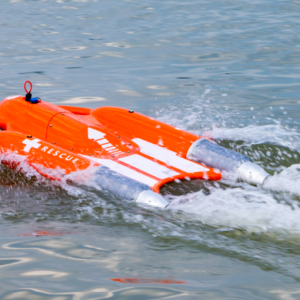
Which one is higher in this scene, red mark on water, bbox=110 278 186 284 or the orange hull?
the orange hull

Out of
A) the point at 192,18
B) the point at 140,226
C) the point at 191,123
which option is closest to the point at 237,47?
the point at 192,18

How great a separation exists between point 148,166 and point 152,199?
0.70 m

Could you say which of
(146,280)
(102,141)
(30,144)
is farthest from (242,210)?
(30,144)

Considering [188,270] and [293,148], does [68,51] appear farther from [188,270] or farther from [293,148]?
[188,270]

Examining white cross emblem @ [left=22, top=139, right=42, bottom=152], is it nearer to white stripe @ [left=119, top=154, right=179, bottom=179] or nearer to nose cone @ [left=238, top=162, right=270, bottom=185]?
white stripe @ [left=119, top=154, right=179, bottom=179]

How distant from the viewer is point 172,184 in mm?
4059

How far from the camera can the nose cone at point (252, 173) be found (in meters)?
4.08

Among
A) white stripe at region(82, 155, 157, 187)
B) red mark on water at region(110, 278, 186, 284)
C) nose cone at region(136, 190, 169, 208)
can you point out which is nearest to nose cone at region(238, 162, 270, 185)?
white stripe at region(82, 155, 157, 187)

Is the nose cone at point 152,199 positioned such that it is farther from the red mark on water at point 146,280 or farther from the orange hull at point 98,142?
the red mark on water at point 146,280

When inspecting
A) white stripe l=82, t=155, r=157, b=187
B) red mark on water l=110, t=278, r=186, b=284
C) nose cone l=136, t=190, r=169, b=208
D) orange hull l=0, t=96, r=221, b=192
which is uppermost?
orange hull l=0, t=96, r=221, b=192

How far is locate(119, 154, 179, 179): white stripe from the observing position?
4160mm

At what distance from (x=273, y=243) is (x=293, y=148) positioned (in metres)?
1.96

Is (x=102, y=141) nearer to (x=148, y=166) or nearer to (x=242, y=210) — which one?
(x=148, y=166)

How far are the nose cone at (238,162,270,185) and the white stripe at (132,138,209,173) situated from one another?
1.03ft
